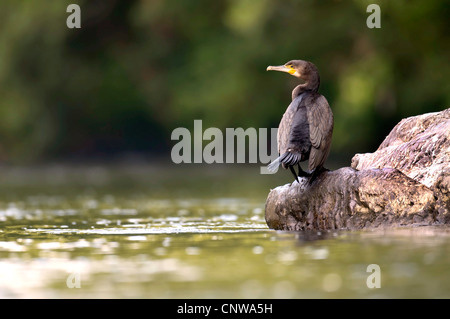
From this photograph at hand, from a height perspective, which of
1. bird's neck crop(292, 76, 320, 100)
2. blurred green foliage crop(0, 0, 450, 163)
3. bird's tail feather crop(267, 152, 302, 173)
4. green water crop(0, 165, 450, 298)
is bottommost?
green water crop(0, 165, 450, 298)

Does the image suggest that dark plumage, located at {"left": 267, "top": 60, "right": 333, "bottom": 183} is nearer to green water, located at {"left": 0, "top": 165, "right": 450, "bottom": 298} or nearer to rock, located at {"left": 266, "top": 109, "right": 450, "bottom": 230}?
rock, located at {"left": 266, "top": 109, "right": 450, "bottom": 230}

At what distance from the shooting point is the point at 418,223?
35.5 ft

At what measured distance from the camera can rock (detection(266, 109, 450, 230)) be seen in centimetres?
1074

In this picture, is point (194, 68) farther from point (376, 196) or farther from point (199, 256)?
point (199, 256)

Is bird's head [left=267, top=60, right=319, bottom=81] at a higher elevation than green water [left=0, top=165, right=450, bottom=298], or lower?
higher

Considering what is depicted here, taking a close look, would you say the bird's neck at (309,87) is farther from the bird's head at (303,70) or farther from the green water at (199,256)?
the green water at (199,256)

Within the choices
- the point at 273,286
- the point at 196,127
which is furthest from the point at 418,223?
the point at 196,127

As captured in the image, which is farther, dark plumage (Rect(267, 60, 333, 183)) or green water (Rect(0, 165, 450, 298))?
dark plumage (Rect(267, 60, 333, 183))

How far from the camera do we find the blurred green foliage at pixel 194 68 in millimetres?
28531

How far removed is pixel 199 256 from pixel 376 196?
2.43m

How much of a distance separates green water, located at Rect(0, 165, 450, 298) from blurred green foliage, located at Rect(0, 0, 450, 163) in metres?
13.5

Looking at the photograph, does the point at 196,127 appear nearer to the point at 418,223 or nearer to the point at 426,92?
the point at 426,92

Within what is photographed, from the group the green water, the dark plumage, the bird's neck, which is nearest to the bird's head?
the bird's neck

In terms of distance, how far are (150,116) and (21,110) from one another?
25.4 ft
